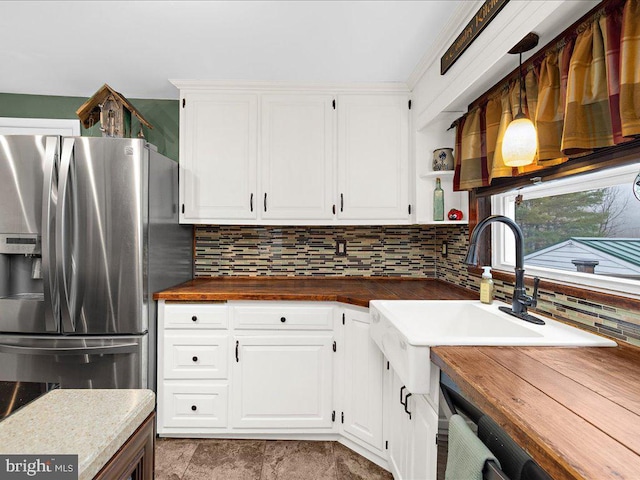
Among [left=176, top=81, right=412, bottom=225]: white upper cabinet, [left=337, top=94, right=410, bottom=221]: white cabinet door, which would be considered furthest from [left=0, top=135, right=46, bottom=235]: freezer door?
[left=337, top=94, right=410, bottom=221]: white cabinet door

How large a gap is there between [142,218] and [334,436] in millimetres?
1712

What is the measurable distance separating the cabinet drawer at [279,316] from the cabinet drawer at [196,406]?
412 mm

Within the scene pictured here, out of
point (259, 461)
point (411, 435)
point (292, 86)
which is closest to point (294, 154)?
point (292, 86)

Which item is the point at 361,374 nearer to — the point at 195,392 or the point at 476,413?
the point at 195,392

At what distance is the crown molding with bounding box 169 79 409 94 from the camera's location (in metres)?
2.36

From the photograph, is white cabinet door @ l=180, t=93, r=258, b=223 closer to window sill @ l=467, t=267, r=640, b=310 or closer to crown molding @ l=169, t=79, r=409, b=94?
crown molding @ l=169, t=79, r=409, b=94

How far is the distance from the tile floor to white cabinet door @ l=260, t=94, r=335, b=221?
1.44m

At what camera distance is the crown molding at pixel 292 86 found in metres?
2.36

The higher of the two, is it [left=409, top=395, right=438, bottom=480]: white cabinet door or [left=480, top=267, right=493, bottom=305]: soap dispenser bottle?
[left=480, top=267, right=493, bottom=305]: soap dispenser bottle

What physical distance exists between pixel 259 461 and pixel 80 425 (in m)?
1.65

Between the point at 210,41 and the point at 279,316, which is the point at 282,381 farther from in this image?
the point at 210,41

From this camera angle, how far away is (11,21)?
177cm

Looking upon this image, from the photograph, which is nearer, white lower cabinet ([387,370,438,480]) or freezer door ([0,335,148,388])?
white lower cabinet ([387,370,438,480])

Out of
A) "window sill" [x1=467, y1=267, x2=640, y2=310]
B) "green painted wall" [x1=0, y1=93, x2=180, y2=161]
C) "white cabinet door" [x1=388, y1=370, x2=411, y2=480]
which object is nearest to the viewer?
"window sill" [x1=467, y1=267, x2=640, y2=310]
